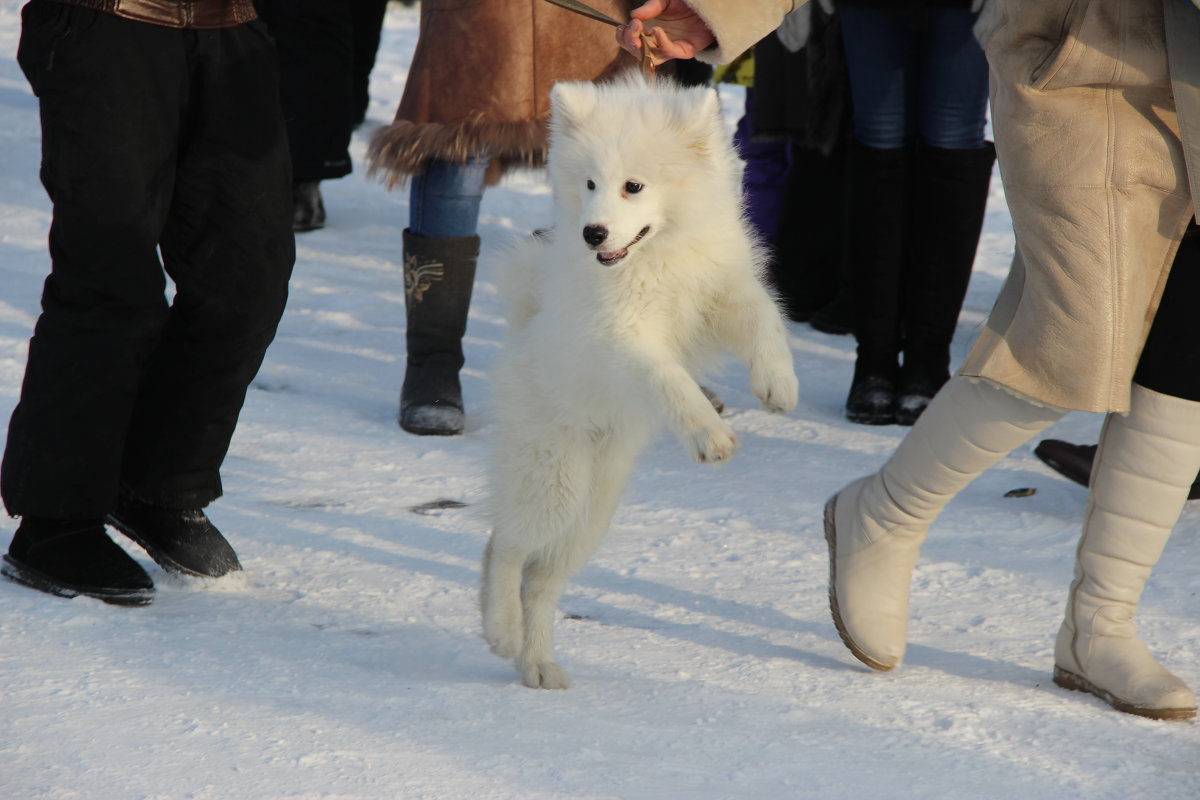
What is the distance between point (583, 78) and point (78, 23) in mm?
1565

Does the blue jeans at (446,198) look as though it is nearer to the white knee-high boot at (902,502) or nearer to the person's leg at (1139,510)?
the white knee-high boot at (902,502)

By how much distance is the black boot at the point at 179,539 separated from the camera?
2701 mm

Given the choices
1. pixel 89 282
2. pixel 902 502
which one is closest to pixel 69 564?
pixel 89 282

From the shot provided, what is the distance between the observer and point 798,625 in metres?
2.65

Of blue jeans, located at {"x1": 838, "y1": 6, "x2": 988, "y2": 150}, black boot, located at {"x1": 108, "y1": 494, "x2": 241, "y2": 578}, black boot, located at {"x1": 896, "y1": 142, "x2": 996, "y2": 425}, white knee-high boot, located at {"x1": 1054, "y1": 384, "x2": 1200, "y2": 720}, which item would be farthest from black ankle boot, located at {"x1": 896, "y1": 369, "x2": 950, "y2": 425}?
black boot, located at {"x1": 108, "y1": 494, "x2": 241, "y2": 578}

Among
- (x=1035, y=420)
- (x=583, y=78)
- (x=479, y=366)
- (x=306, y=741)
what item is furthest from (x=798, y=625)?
(x=479, y=366)

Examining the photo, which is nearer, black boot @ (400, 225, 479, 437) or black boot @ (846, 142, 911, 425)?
black boot @ (400, 225, 479, 437)

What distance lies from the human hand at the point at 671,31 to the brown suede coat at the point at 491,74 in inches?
45.8

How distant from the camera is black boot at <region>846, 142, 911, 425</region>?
3.99 meters

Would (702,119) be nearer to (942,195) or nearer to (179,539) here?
(179,539)

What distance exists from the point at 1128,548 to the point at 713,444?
783 millimetres

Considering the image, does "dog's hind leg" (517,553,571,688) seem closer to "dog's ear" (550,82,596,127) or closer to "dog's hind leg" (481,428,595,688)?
"dog's hind leg" (481,428,595,688)

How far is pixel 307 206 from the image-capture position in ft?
19.9

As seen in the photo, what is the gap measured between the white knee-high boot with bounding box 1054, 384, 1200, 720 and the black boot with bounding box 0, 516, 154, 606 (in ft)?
6.01
